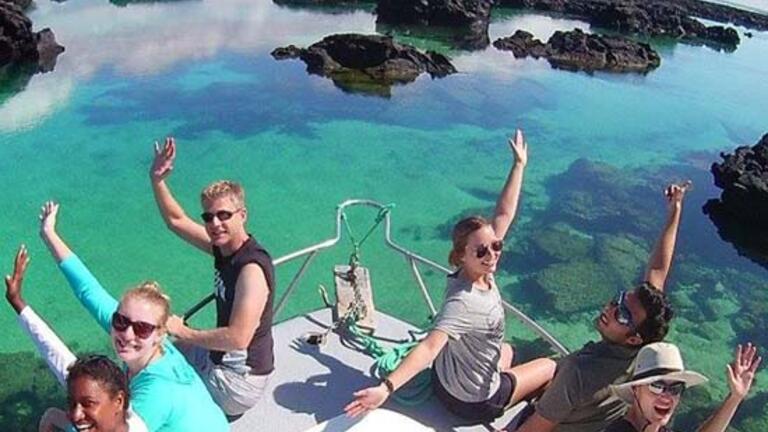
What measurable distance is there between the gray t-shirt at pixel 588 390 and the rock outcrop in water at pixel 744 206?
1437 centimetres

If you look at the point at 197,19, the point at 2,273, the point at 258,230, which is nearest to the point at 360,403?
the point at 2,273

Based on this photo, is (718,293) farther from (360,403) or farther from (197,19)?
(197,19)

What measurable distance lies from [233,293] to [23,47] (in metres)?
25.7

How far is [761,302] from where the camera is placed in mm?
15086

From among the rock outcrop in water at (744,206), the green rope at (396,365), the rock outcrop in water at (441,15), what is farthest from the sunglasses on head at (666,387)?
the rock outcrop in water at (441,15)

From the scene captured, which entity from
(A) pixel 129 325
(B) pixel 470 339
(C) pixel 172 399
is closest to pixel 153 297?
(A) pixel 129 325

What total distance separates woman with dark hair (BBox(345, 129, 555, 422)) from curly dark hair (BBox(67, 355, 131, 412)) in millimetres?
1153

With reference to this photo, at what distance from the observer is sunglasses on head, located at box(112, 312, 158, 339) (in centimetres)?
378

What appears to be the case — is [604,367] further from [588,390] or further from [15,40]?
[15,40]

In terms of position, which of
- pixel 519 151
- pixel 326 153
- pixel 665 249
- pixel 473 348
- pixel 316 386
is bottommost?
pixel 326 153

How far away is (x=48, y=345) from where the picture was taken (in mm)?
4160

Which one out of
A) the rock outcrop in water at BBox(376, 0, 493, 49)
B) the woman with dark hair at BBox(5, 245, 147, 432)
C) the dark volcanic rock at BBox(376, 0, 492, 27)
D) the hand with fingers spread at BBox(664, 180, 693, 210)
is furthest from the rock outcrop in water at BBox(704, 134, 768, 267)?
the dark volcanic rock at BBox(376, 0, 492, 27)

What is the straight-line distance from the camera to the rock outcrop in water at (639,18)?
45438 mm

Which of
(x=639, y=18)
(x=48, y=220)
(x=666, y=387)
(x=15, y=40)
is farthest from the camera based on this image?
(x=639, y=18)
